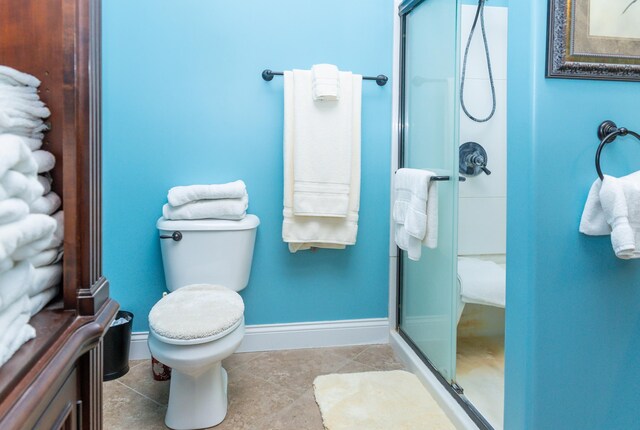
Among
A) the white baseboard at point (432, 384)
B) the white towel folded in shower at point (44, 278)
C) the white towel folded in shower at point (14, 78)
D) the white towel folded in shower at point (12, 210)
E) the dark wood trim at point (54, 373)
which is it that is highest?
the white towel folded in shower at point (14, 78)

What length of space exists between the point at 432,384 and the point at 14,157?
5.51 feet

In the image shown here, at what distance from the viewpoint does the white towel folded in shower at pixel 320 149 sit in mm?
1983

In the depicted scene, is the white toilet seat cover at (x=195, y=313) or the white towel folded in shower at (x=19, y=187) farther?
the white toilet seat cover at (x=195, y=313)

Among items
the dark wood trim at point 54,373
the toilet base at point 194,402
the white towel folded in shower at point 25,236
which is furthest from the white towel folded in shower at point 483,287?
the white towel folded in shower at point 25,236

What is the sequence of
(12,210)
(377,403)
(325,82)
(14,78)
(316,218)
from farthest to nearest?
(316,218)
(325,82)
(377,403)
(14,78)
(12,210)

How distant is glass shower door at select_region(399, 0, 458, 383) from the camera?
1.65 meters

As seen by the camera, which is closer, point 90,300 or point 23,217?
point 23,217

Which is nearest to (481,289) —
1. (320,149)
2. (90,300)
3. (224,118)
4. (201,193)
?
(320,149)

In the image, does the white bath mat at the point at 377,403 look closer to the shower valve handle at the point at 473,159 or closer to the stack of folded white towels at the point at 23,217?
the shower valve handle at the point at 473,159

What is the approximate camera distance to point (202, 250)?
6.10ft

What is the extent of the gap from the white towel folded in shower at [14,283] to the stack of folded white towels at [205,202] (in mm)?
A: 1383

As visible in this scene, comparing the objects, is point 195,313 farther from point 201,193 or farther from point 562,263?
point 562,263

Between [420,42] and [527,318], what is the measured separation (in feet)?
4.51

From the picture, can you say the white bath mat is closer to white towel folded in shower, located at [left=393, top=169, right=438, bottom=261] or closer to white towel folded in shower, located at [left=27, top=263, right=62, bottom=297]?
white towel folded in shower, located at [left=393, top=169, right=438, bottom=261]
